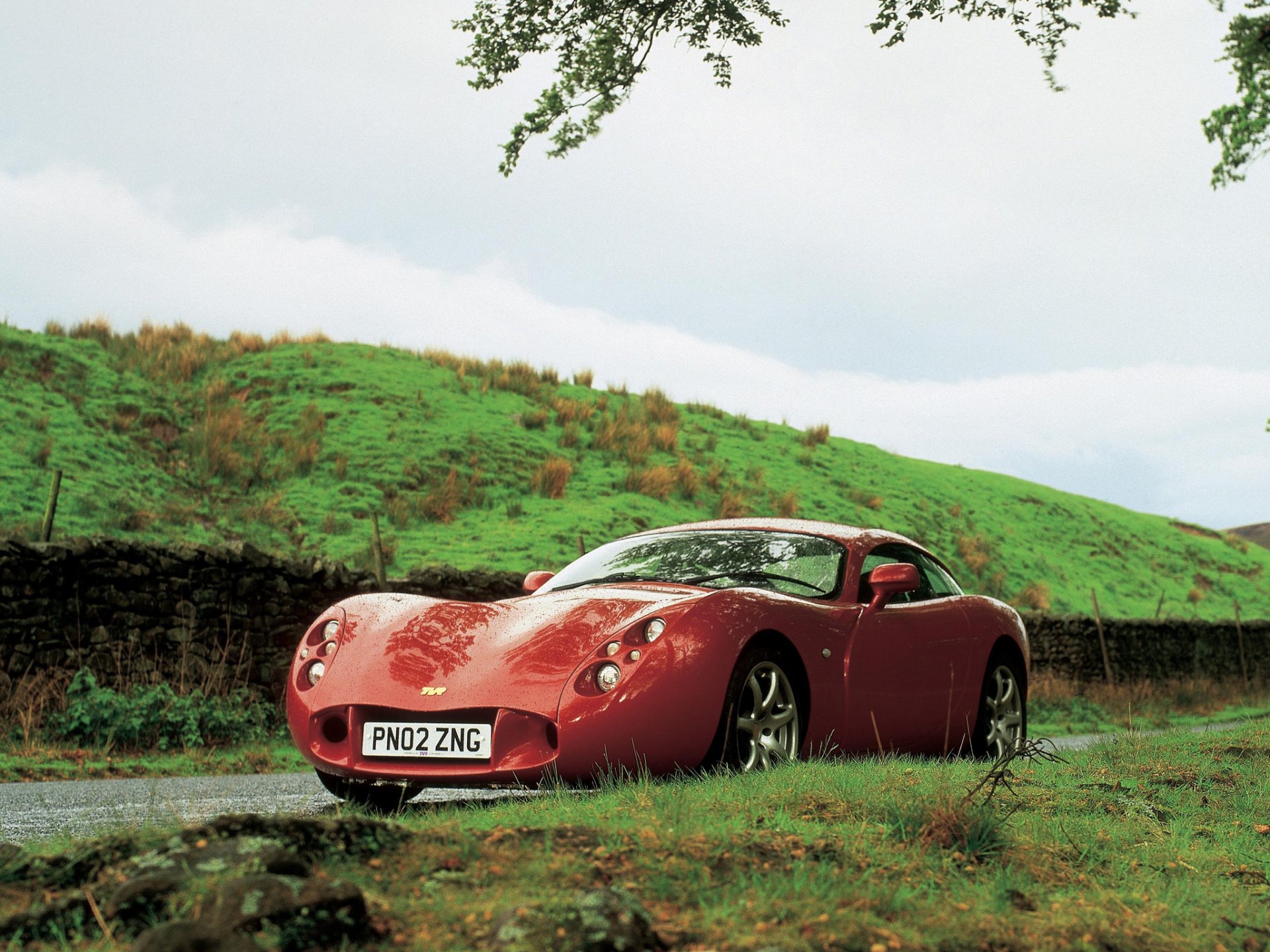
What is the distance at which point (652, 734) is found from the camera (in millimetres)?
4879

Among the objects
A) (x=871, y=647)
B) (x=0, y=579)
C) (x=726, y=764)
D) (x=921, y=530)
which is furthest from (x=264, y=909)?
(x=921, y=530)

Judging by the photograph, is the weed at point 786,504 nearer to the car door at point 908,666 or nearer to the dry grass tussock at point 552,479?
the dry grass tussock at point 552,479

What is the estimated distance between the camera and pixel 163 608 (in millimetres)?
10672

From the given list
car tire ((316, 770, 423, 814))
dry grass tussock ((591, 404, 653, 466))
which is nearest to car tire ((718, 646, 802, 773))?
car tire ((316, 770, 423, 814))

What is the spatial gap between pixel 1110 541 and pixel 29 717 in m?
39.7

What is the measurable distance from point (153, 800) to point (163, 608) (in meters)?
6.81

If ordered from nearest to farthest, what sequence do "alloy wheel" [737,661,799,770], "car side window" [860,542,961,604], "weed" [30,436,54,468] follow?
"alloy wheel" [737,661,799,770] → "car side window" [860,542,961,604] → "weed" [30,436,54,468]

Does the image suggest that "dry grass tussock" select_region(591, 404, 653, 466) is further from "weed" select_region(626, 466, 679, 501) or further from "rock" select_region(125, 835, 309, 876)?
"rock" select_region(125, 835, 309, 876)

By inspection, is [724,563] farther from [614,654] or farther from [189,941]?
[189,941]

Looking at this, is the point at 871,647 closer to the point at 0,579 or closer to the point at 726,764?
the point at 726,764

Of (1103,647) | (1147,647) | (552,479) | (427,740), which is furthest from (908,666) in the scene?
(1147,647)

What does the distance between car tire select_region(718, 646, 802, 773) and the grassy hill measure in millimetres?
13729

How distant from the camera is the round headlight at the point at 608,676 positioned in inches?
193

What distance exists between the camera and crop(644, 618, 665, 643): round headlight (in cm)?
503
